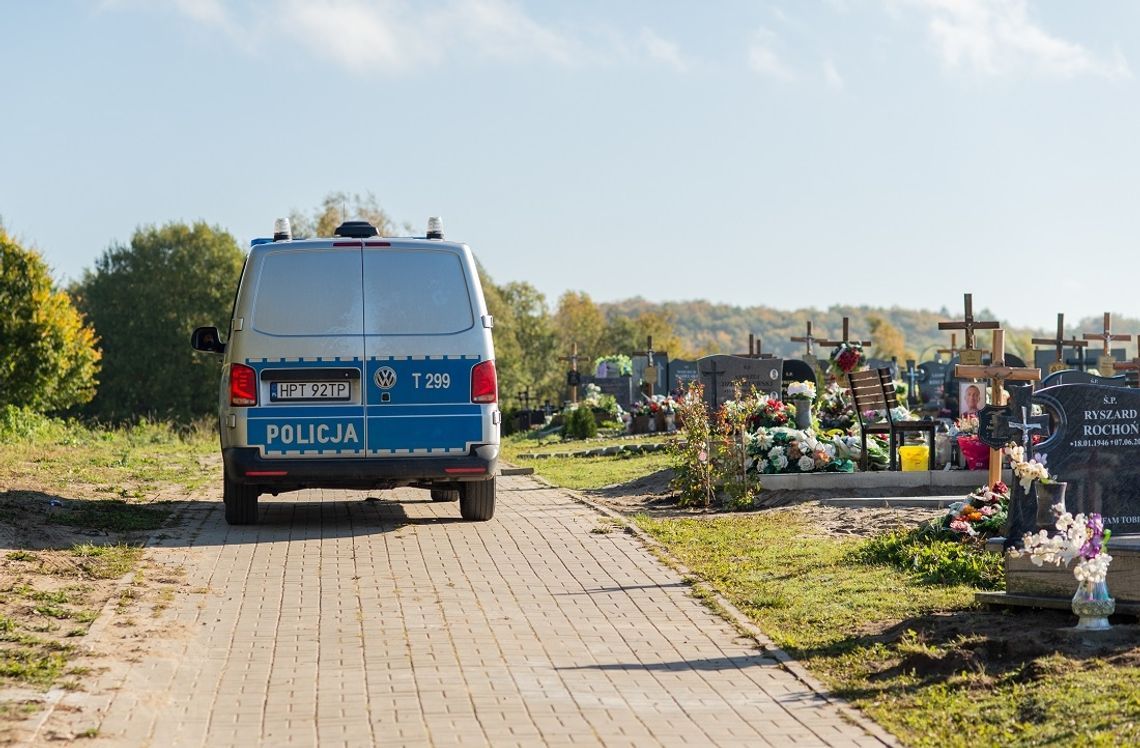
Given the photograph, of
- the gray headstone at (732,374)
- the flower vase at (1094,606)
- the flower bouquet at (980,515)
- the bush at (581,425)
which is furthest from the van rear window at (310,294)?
the bush at (581,425)

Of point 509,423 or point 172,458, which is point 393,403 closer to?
point 172,458

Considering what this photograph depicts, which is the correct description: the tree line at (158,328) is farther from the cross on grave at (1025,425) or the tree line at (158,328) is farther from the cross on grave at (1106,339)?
the cross on grave at (1025,425)

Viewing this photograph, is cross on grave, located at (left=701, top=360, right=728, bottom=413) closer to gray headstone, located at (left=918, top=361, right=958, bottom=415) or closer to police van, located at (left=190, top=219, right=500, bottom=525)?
gray headstone, located at (left=918, top=361, right=958, bottom=415)

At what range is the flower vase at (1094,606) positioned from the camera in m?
7.55

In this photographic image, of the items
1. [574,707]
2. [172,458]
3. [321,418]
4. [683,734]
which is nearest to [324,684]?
[574,707]

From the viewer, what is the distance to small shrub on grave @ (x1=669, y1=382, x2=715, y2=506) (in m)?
15.1

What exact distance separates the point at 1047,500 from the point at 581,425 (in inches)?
947

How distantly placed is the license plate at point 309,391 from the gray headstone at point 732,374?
47.1 feet

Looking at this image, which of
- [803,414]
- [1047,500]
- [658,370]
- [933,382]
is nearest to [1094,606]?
[1047,500]

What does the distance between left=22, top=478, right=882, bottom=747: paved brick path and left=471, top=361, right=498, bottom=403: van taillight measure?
1.27 metres

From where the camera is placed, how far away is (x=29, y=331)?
3684 centimetres

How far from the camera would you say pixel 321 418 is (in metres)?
12.5

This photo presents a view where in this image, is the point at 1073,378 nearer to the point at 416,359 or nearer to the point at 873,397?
the point at 873,397

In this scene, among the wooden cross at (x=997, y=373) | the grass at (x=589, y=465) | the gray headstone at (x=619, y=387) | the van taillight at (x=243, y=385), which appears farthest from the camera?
the gray headstone at (x=619, y=387)
